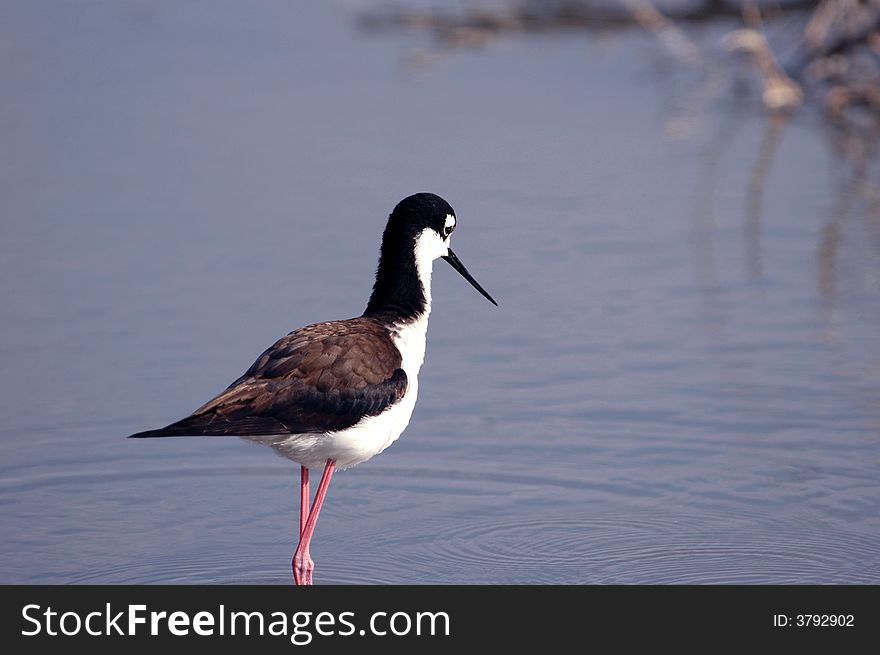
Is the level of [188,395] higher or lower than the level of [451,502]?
higher

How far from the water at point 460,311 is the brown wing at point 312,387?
1.91 feet

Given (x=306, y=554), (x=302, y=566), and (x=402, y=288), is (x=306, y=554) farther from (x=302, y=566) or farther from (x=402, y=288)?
(x=402, y=288)

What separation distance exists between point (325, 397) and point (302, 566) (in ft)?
2.00

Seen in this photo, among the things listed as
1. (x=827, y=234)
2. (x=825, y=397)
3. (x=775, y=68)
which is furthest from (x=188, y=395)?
(x=775, y=68)

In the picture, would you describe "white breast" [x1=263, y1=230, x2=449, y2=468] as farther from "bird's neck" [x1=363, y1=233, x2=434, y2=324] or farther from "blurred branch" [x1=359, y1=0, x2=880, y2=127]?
"blurred branch" [x1=359, y1=0, x2=880, y2=127]

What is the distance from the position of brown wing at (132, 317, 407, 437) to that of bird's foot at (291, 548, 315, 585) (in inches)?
18.3

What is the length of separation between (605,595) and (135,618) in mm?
1556

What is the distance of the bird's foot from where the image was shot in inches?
228

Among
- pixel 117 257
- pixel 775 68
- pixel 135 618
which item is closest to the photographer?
pixel 135 618

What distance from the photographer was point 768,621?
5.36 m

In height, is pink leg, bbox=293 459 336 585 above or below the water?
below

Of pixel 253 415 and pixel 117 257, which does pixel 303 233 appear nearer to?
pixel 117 257

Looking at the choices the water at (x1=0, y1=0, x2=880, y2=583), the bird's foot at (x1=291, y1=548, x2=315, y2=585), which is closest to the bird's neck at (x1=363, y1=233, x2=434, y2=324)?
the water at (x1=0, y1=0, x2=880, y2=583)

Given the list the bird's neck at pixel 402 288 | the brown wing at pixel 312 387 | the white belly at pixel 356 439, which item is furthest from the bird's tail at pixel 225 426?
the bird's neck at pixel 402 288
